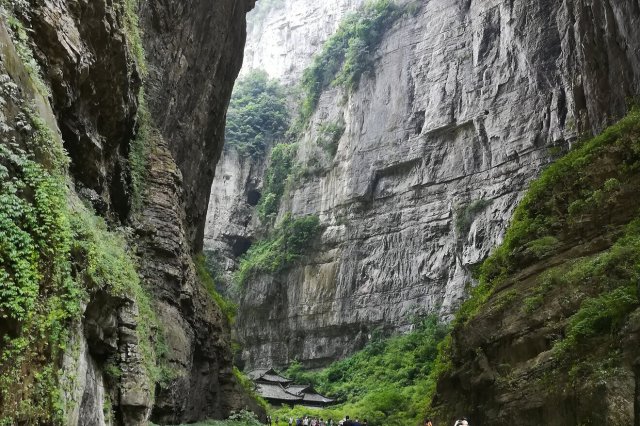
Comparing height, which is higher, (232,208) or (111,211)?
(232,208)

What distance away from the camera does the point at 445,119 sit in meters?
44.8

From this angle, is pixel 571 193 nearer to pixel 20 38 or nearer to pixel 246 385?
pixel 20 38

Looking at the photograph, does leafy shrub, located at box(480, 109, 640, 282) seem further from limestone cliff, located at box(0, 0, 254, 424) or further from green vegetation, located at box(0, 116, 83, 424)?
green vegetation, located at box(0, 116, 83, 424)

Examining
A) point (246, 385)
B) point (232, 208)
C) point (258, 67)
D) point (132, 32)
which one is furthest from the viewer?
point (258, 67)

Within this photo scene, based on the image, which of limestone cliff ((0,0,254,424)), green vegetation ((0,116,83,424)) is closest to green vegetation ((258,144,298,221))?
limestone cliff ((0,0,254,424))

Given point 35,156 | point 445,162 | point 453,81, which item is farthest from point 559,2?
point 35,156

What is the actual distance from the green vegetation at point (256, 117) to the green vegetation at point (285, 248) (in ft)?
47.3

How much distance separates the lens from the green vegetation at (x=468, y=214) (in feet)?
→ 131

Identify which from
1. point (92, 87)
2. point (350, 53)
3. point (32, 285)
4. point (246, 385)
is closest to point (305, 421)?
point (246, 385)

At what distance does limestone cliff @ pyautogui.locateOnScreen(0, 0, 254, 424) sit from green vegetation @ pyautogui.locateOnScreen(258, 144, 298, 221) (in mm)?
31624

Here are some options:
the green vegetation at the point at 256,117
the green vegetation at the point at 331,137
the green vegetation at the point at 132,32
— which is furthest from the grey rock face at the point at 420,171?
the green vegetation at the point at 132,32

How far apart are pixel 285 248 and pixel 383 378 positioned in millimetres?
17641

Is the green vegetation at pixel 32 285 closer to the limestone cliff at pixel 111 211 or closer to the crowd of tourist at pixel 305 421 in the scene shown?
the limestone cliff at pixel 111 211

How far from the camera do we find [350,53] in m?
56.8
